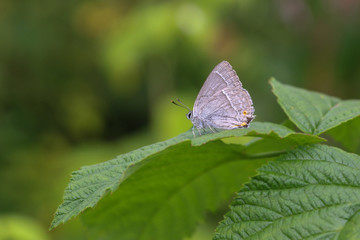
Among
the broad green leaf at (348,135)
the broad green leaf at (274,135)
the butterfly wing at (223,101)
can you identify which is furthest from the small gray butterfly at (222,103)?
the broad green leaf at (274,135)

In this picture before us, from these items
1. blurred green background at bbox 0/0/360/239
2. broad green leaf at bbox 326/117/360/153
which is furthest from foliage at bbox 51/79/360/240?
blurred green background at bbox 0/0/360/239

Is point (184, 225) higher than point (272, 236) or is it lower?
higher

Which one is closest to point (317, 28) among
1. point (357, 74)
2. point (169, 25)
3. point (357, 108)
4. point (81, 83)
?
point (357, 74)

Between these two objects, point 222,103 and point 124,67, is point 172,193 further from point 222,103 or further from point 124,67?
point 124,67

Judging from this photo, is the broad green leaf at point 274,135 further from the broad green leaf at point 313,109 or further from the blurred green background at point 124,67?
the blurred green background at point 124,67

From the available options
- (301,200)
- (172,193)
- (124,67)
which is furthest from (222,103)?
(124,67)

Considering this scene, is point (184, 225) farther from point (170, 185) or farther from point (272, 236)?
point (272, 236)
